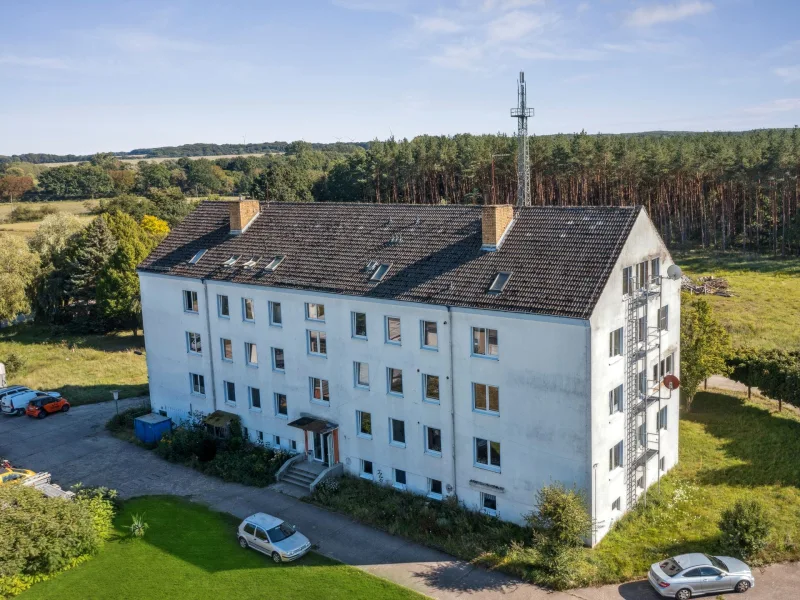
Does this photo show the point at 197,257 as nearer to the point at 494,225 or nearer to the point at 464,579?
the point at 494,225

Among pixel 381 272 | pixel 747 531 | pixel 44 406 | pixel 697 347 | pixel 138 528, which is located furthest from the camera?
pixel 44 406

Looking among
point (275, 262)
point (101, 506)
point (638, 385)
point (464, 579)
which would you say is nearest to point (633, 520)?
point (638, 385)

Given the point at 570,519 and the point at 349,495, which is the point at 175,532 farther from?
the point at 570,519

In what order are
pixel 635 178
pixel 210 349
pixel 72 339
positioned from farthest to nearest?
pixel 635 178 → pixel 72 339 → pixel 210 349

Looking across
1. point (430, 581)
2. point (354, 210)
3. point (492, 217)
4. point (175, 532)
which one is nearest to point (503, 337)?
point (492, 217)

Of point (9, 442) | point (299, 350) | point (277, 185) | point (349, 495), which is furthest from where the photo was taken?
point (277, 185)
